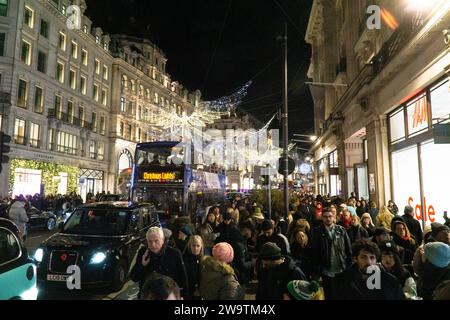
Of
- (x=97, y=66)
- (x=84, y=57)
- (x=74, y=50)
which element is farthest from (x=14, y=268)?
(x=97, y=66)

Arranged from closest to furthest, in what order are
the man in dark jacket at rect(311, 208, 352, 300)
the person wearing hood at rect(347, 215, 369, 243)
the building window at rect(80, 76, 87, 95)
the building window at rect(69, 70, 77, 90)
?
the man in dark jacket at rect(311, 208, 352, 300) → the person wearing hood at rect(347, 215, 369, 243) → the building window at rect(69, 70, 77, 90) → the building window at rect(80, 76, 87, 95)

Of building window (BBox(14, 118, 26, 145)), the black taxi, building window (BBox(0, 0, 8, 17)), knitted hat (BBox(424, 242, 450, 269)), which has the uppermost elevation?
building window (BBox(0, 0, 8, 17))

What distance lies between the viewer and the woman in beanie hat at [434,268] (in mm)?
3801

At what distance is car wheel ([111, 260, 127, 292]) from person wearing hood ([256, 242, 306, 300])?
4.23 meters

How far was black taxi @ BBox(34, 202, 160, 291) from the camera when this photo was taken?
6746 mm

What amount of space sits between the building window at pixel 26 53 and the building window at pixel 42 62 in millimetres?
1508

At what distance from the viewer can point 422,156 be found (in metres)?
10.6

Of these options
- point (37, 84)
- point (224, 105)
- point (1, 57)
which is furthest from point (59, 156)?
point (224, 105)

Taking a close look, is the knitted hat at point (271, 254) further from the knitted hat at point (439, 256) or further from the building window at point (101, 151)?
the building window at point (101, 151)

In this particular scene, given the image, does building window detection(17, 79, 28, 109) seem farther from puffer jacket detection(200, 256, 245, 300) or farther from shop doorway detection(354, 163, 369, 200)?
puffer jacket detection(200, 256, 245, 300)

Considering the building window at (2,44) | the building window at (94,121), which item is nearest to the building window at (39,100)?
the building window at (2,44)

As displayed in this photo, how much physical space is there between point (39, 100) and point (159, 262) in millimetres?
32965

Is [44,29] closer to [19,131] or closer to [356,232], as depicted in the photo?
[19,131]

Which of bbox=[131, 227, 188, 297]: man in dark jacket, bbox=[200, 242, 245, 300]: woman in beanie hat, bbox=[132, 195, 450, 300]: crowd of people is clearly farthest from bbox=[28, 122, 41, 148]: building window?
bbox=[200, 242, 245, 300]: woman in beanie hat
